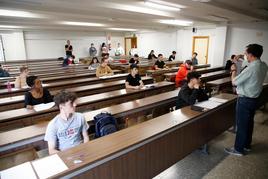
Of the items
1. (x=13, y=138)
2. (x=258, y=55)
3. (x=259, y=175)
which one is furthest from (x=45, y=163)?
(x=258, y=55)

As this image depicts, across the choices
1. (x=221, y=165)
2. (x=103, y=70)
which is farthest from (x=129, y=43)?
(x=221, y=165)

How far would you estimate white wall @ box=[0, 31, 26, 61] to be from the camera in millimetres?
11477

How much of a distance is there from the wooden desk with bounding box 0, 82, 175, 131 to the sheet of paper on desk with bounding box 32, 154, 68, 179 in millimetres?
1419

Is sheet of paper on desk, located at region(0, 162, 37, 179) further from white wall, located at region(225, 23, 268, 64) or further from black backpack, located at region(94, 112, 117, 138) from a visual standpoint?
white wall, located at region(225, 23, 268, 64)

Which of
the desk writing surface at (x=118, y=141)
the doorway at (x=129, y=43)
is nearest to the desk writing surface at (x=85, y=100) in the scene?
the desk writing surface at (x=118, y=141)

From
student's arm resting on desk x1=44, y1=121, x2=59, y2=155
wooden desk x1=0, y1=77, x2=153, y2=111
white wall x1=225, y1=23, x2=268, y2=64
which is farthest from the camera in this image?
white wall x1=225, y1=23, x2=268, y2=64

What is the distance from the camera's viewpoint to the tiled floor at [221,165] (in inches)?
95.1

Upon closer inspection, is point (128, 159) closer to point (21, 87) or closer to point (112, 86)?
point (112, 86)

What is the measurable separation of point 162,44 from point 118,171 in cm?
1248

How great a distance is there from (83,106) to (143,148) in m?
1.77

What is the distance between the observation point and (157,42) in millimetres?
13672

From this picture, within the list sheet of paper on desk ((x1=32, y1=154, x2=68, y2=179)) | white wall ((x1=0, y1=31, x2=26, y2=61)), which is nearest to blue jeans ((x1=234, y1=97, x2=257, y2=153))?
sheet of paper on desk ((x1=32, y1=154, x2=68, y2=179))

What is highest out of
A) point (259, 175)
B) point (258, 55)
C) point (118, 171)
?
point (258, 55)

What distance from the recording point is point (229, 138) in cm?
337
